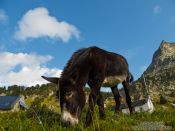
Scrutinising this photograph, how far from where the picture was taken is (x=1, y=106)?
10350cm

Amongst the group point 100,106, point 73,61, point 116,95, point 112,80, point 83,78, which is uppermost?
point 73,61

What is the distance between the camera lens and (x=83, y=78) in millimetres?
13562

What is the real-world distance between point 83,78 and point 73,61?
0.92 m

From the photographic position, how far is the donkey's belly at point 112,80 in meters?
16.3

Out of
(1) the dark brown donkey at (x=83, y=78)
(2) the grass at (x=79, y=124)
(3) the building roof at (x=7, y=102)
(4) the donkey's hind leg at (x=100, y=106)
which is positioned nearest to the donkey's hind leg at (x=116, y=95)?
(1) the dark brown donkey at (x=83, y=78)

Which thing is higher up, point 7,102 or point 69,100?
point 7,102

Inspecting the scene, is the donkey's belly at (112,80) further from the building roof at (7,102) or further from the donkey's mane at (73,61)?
the building roof at (7,102)

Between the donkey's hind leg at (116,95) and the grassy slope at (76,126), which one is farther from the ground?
the donkey's hind leg at (116,95)

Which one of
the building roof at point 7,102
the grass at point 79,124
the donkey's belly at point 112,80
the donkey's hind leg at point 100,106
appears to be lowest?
the grass at point 79,124

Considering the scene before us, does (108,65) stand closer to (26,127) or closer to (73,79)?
(73,79)

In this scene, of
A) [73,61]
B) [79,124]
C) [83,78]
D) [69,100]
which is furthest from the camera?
[73,61]

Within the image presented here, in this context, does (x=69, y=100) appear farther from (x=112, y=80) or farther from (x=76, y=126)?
(x=112, y=80)

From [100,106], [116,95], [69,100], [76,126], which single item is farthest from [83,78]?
[116,95]

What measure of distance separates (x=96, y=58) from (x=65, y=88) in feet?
→ 10.4
